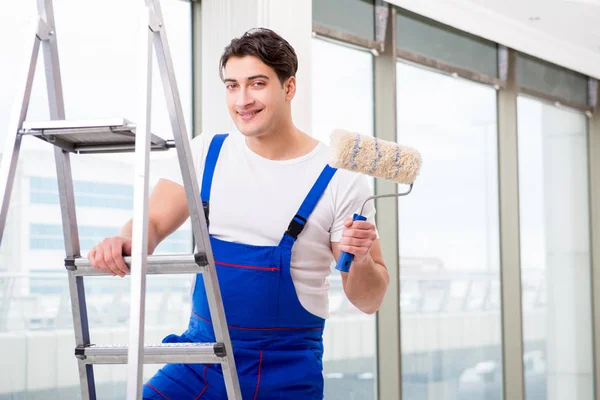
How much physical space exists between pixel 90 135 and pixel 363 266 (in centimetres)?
73

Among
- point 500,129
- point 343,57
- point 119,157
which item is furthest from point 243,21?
point 500,129

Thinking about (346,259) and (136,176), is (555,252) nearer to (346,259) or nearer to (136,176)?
(346,259)

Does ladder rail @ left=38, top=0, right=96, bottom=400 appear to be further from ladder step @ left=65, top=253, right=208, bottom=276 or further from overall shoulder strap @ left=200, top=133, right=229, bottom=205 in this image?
overall shoulder strap @ left=200, top=133, right=229, bottom=205

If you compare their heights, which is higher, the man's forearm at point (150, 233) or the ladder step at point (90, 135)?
the ladder step at point (90, 135)

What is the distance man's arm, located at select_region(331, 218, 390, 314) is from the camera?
1.78 metres

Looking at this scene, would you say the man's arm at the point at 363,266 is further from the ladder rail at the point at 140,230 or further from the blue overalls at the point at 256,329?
the ladder rail at the point at 140,230

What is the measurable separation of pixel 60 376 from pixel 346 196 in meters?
1.57

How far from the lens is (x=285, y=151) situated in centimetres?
204

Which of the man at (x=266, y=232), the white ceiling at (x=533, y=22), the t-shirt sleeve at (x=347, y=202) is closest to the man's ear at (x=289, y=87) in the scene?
the man at (x=266, y=232)

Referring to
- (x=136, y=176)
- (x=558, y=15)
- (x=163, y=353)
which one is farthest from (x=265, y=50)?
(x=558, y=15)

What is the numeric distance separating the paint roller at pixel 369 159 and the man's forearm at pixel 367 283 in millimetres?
105

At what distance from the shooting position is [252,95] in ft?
6.35

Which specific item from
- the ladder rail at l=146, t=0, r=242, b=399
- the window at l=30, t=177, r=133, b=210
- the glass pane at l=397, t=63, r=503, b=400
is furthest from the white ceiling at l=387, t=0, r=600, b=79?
the ladder rail at l=146, t=0, r=242, b=399

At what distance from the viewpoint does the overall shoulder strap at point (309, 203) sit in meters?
1.97
